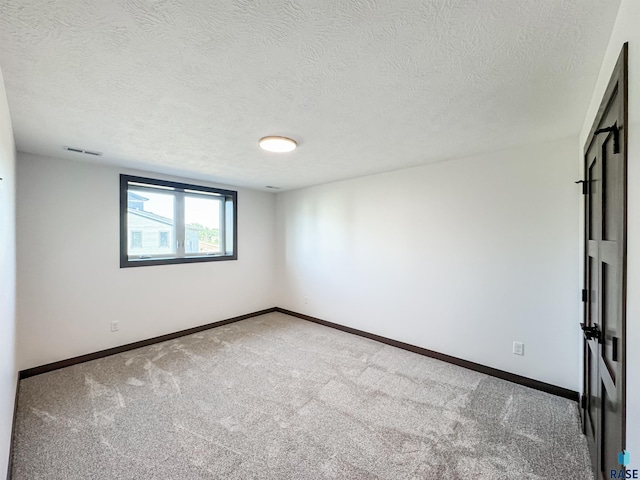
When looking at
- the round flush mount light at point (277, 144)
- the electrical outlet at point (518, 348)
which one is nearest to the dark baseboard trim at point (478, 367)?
the electrical outlet at point (518, 348)

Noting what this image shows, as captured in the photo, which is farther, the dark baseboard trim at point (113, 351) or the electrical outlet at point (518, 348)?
the dark baseboard trim at point (113, 351)

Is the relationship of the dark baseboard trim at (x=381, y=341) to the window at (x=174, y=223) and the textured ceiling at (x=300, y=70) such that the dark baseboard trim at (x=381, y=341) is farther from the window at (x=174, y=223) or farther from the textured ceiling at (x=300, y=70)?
the textured ceiling at (x=300, y=70)

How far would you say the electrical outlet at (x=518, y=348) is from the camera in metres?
2.68

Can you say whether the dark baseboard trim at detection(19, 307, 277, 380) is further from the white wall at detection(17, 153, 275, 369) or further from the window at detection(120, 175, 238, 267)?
the window at detection(120, 175, 238, 267)

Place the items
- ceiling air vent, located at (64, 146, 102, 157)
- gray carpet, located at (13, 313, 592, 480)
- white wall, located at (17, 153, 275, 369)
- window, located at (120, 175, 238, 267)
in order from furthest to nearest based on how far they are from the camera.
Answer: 1. window, located at (120, 175, 238, 267)
2. white wall, located at (17, 153, 275, 369)
3. ceiling air vent, located at (64, 146, 102, 157)
4. gray carpet, located at (13, 313, 592, 480)

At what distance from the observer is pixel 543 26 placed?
115 centimetres

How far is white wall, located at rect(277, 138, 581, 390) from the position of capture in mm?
2480

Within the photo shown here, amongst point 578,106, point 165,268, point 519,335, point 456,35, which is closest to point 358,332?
point 519,335

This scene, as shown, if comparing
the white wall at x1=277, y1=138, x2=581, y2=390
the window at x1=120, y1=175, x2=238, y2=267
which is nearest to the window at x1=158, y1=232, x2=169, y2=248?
the window at x1=120, y1=175, x2=238, y2=267


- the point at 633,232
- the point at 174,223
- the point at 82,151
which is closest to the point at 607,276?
the point at 633,232

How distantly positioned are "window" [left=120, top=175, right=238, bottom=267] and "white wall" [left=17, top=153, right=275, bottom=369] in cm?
11

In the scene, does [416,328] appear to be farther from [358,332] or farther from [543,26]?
[543,26]

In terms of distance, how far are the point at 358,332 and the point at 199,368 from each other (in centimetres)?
209

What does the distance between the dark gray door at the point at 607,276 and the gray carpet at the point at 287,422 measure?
48 cm
